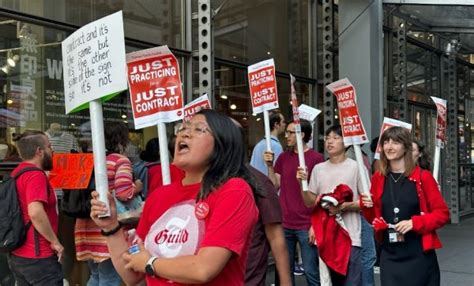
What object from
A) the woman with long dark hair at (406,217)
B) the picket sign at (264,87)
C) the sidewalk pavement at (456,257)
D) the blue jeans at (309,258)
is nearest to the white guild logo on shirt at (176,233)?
the woman with long dark hair at (406,217)

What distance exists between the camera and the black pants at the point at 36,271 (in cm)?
492

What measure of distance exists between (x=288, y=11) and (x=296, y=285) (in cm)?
511

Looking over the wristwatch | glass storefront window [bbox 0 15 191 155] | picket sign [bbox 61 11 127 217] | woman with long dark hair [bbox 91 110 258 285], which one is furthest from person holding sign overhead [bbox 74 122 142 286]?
the wristwatch

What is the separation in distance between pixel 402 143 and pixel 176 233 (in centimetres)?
288

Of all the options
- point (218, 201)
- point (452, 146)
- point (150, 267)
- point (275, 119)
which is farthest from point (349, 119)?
point (452, 146)

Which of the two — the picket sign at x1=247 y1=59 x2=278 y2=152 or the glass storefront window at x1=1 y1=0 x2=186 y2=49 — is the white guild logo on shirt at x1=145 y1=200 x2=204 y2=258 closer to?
the picket sign at x1=247 y1=59 x2=278 y2=152

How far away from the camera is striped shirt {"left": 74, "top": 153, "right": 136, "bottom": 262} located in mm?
4895

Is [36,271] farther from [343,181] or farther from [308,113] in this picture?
[308,113]

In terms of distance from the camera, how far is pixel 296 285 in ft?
26.0

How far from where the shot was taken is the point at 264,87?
6668 mm

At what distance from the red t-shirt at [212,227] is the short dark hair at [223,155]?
0.05 m

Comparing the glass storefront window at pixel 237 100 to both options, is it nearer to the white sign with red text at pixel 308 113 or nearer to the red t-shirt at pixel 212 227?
the white sign with red text at pixel 308 113

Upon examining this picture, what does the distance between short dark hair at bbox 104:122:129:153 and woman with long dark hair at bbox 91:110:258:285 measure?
2688 millimetres

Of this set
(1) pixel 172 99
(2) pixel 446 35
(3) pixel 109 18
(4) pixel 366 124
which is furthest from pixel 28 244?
(2) pixel 446 35
